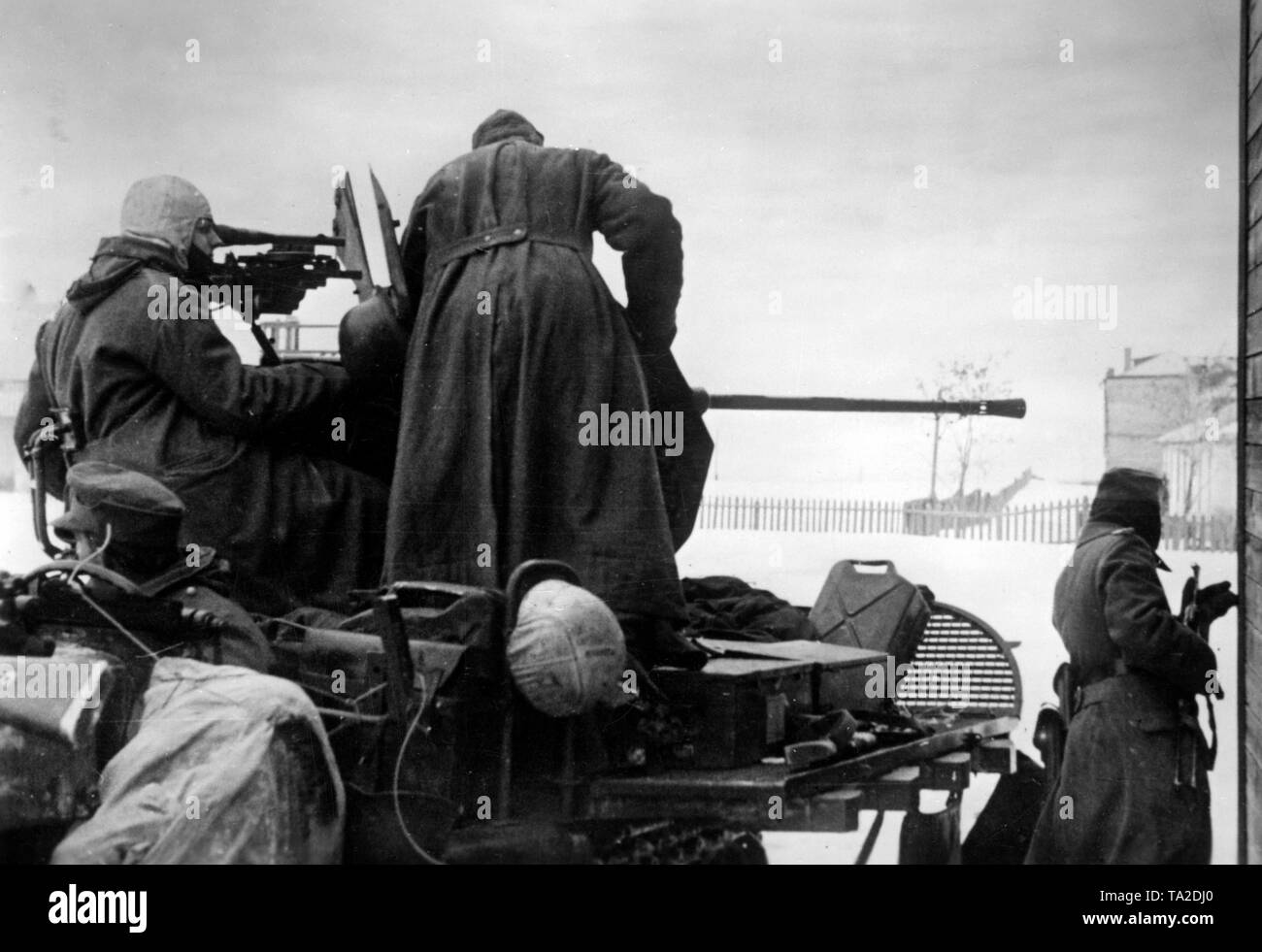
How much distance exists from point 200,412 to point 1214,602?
3.33m

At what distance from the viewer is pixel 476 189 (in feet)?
14.9

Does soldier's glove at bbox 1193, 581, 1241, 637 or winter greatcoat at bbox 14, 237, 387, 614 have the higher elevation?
winter greatcoat at bbox 14, 237, 387, 614

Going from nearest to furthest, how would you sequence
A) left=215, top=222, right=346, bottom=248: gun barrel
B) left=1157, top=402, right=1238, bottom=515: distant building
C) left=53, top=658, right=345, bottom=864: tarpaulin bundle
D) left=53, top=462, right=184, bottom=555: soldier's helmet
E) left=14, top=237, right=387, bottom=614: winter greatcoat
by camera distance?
1. left=53, top=658, right=345, bottom=864: tarpaulin bundle
2. left=53, top=462, right=184, bottom=555: soldier's helmet
3. left=14, top=237, right=387, bottom=614: winter greatcoat
4. left=215, top=222, right=346, bottom=248: gun barrel
5. left=1157, top=402, right=1238, bottom=515: distant building

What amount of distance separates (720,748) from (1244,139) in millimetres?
2705

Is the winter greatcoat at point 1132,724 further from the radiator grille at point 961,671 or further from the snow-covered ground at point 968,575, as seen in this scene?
the radiator grille at point 961,671

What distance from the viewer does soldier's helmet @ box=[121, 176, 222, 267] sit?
14.9 ft

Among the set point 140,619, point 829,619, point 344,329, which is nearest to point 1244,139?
point 829,619

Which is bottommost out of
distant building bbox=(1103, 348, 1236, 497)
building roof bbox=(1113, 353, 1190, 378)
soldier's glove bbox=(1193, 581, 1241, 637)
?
soldier's glove bbox=(1193, 581, 1241, 637)

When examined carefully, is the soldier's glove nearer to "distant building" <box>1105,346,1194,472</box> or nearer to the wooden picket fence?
the wooden picket fence

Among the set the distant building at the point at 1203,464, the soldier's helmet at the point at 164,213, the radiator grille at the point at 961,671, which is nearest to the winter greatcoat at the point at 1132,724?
the distant building at the point at 1203,464

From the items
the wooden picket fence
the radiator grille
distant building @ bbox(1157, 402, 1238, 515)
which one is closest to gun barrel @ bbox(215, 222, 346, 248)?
the wooden picket fence

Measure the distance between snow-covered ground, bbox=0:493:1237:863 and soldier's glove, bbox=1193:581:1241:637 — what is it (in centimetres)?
4

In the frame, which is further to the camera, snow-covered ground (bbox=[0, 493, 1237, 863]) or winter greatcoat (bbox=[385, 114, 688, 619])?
snow-covered ground (bbox=[0, 493, 1237, 863])

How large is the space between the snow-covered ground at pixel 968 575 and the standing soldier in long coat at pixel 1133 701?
77 mm
